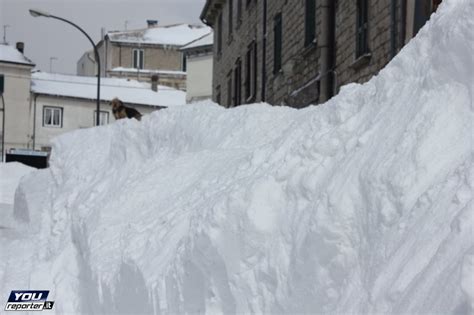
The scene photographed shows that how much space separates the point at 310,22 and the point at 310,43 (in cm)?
56

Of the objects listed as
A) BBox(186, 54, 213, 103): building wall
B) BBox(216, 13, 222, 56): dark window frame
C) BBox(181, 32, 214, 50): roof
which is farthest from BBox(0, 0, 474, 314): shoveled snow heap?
BBox(181, 32, 214, 50): roof

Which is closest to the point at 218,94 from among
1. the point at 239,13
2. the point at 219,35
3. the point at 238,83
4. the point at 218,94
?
the point at 218,94

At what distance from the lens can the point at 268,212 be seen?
457 cm

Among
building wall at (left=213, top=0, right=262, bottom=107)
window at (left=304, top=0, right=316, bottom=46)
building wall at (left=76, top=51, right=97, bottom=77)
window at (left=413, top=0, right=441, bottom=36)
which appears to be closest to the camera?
window at (left=413, top=0, right=441, bottom=36)

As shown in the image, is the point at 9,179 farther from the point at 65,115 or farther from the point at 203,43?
the point at 65,115

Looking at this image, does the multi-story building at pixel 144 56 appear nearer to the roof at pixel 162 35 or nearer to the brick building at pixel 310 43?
the roof at pixel 162 35

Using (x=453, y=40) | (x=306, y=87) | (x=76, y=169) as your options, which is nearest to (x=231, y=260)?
(x=453, y=40)

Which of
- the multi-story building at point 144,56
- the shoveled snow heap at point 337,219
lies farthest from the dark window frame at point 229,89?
the multi-story building at point 144,56

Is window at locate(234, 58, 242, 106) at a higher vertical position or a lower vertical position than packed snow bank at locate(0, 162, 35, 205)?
higher

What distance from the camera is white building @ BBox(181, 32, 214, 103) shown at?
128ft

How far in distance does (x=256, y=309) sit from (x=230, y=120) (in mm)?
4946

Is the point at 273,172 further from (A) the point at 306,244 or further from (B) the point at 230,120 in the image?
(B) the point at 230,120

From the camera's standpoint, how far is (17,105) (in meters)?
40.7

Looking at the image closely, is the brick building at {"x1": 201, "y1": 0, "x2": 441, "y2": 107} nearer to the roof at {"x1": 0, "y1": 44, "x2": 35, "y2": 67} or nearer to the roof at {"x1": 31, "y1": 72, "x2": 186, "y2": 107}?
the roof at {"x1": 0, "y1": 44, "x2": 35, "y2": 67}
